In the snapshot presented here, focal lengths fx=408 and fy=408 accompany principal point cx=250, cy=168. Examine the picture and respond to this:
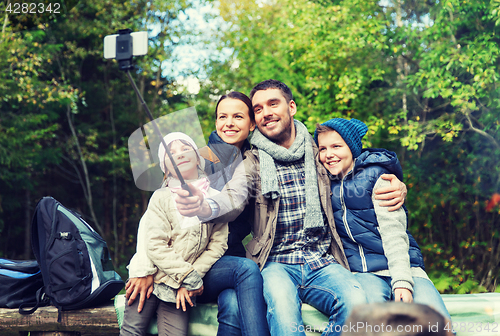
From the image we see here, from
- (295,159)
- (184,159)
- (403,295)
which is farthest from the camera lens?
(295,159)

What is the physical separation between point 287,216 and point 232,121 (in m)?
0.65

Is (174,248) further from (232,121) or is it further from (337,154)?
(337,154)

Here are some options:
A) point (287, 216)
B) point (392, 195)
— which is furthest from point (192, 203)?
point (392, 195)

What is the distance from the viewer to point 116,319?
2285 mm

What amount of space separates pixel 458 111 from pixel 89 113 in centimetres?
855

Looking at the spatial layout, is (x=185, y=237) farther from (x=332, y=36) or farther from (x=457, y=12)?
(x=457, y=12)

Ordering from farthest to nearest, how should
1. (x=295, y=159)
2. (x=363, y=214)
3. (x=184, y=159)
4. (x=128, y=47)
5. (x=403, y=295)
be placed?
(x=295, y=159), (x=363, y=214), (x=184, y=159), (x=403, y=295), (x=128, y=47)

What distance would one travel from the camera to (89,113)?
34.7ft

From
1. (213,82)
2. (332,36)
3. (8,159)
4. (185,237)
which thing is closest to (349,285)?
(185,237)

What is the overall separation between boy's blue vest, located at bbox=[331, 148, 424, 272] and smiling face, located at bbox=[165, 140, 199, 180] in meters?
0.79

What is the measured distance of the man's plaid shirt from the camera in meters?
2.19

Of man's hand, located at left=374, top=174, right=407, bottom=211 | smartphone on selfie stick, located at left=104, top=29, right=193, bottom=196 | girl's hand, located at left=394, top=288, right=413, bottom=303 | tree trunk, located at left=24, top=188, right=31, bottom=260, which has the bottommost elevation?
tree trunk, located at left=24, top=188, right=31, bottom=260

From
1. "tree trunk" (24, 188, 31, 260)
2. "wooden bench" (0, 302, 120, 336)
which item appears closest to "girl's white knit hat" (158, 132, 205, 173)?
"wooden bench" (0, 302, 120, 336)

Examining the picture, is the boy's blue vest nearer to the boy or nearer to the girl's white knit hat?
the boy
